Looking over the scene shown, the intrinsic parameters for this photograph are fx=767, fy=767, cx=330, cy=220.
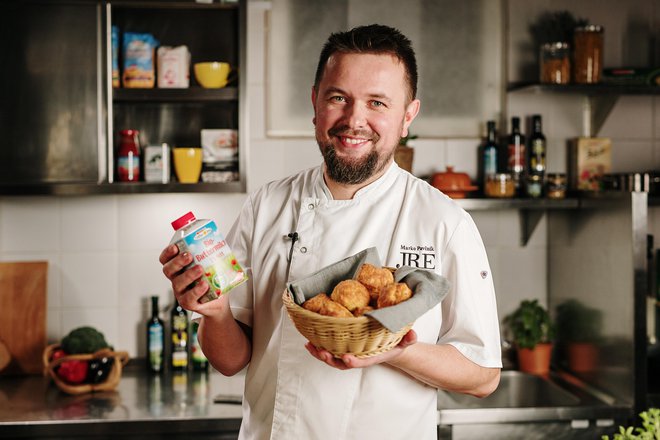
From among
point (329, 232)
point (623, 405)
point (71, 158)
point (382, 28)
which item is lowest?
point (623, 405)

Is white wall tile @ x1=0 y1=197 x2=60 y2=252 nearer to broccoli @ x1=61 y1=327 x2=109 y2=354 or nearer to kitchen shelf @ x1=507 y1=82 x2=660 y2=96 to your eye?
broccoli @ x1=61 y1=327 x2=109 y2=354

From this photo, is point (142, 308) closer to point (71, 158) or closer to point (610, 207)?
point (71, 158)

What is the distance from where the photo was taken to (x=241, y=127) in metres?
2.50

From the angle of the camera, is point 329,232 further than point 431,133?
No

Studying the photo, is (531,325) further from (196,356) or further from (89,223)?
(89,223)

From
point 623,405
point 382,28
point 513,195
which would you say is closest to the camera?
point 382,28

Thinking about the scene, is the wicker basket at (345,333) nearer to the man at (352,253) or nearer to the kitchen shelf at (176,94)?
the man at (352,253)

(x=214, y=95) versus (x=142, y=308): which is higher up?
(x=214, y=95)

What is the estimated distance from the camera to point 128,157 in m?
2.55

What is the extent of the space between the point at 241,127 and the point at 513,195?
1001mm

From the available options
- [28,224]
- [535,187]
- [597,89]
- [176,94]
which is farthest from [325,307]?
[28,224]

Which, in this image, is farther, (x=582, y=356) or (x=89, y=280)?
(x=89, y=280)

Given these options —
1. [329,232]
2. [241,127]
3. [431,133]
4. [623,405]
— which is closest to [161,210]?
[241,127]

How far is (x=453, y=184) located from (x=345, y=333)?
63.7 inches
